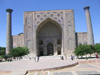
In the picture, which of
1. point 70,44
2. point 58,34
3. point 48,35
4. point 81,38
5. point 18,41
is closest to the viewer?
point 70,44

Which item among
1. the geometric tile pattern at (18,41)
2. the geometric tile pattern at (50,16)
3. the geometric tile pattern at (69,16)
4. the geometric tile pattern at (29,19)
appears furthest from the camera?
the geometric tile pattern at (18,41)

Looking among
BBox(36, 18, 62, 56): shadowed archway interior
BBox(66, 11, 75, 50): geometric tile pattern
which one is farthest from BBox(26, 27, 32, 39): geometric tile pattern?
BBox(66, 11, 75, 50): geometric tile pattern

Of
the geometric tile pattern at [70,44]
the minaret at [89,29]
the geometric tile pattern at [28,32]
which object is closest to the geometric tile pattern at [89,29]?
the minaret at [89,29]

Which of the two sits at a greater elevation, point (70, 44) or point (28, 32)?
point (28, 32)

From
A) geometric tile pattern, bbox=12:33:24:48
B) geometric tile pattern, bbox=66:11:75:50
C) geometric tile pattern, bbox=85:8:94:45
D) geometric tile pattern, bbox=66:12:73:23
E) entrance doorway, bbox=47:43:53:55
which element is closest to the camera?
geometric tile pattern, bbox=85:8:94:45

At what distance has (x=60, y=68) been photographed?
6.65 m

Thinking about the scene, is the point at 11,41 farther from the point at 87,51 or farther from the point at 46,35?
the point at 87,51

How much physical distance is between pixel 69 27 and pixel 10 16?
12.5m

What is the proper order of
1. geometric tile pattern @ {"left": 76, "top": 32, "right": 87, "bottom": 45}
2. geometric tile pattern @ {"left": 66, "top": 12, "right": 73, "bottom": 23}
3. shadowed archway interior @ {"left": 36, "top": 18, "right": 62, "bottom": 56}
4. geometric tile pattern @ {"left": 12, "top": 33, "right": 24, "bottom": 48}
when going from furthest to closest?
shadowed archway interior @ {"left": 36, "top": 18, "right": 62, "bottom": 56} < geometric tile pattern @ {"left": 12, "top": 33, "right": 24, "bottom": 48} < geometric tile pattern @ {"left": 66, "top": 12, "right": 73, "bottom": 23} < geometric tile pattern @ {"left": 76, "top": 32, "right": 87, "bottom": 45}

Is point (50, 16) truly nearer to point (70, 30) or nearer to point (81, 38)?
point (70, 30)

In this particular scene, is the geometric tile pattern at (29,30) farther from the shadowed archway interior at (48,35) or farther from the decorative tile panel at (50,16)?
the shadowed archway interior at (48,35)

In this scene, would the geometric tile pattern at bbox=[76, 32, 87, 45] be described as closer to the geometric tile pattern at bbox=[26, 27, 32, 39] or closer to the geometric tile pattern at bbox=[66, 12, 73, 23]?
the geometric tile pattern at bbox=[66, 12, 73, 23]

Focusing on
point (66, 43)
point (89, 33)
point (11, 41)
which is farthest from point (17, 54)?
point (89, 33)

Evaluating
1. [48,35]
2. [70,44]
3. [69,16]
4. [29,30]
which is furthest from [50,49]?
[69,16]
